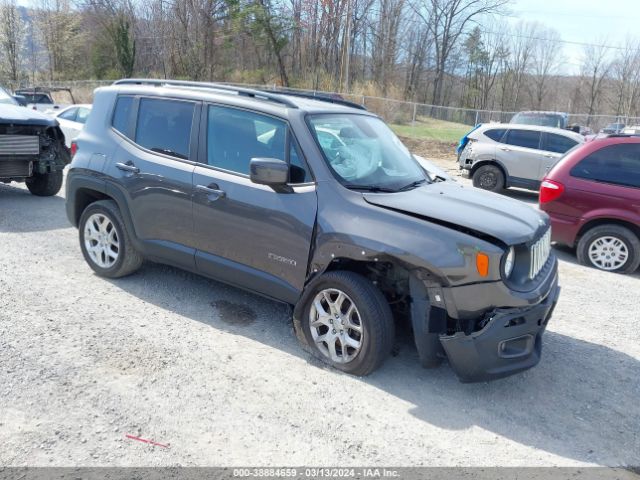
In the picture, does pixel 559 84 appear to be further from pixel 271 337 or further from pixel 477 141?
pixel 271 337

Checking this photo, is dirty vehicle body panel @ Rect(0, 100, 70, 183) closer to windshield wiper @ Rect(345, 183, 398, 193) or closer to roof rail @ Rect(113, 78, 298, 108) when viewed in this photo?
roof rail @ Rect(113, 78, 298, 108)

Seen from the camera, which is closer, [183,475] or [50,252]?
[183,475]

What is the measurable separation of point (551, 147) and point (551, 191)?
21.2 feet

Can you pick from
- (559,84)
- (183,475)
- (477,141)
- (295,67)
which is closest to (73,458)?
(183,475)

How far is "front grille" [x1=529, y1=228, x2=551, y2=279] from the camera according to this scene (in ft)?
12.7

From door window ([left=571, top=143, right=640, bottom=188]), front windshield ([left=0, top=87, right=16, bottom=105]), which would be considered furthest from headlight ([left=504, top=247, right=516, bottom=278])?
front windshield ([left=0, top=87, right=16, bottom=105])

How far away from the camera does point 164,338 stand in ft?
14.5

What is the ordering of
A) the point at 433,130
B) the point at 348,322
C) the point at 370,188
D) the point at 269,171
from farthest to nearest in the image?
the point at 433,130 → the point at 370,188 → the point at 269,171 → the point at 348,322

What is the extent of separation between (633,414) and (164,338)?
11.2ft

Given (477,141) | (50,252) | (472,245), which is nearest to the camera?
(472,245)

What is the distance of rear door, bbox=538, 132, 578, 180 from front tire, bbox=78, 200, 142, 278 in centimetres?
1052

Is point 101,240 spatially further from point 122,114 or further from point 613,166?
point 613,166

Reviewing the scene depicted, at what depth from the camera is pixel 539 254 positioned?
4047mm

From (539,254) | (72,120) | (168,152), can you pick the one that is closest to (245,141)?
(168,152)
